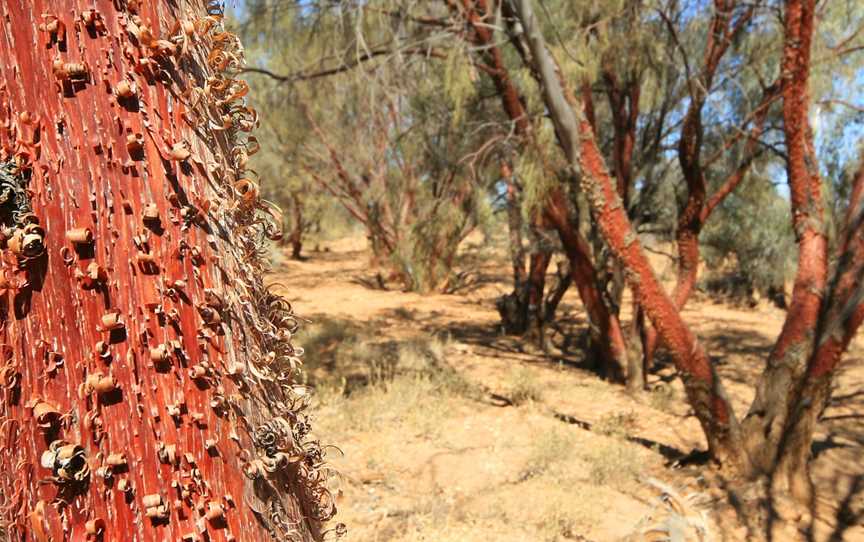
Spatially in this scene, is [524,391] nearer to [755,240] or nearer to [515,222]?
[515,222]

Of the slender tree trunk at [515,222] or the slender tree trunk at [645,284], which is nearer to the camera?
the slender tree trunk at [645,284]

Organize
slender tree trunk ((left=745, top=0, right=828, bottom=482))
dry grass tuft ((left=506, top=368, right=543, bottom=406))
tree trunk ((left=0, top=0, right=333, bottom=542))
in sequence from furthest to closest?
dry grass tuft ((left=506, top=368, right=543, bottom=406)) → slender tree trunk ((left=745, top=0, right=828, bottom=482)) → tree trunk ((left=0, top=0, right=333, bottom=542))

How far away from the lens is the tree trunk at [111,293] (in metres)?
0.92

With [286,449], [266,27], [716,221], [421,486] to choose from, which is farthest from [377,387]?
[716,221]

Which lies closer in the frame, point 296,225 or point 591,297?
point 591,297

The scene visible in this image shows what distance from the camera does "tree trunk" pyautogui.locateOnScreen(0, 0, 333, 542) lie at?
92cm

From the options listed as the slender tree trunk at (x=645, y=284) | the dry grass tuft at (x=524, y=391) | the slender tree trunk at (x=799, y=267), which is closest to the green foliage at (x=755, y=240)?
the dry grass tuft at (x=524, y=391)

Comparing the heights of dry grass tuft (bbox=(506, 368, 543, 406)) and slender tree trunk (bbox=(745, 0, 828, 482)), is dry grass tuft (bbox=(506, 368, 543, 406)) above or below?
below

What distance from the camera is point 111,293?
0.94 metres

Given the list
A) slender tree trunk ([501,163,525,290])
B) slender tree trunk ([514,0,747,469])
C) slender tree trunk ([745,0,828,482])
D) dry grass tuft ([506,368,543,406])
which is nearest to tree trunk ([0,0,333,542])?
slender tree trunk ([514,0,747,469])

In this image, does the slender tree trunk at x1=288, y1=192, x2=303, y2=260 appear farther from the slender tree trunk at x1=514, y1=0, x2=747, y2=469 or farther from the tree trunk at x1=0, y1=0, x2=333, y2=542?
the tree trunk at x1=0, y1=0, x2=333, y2=542

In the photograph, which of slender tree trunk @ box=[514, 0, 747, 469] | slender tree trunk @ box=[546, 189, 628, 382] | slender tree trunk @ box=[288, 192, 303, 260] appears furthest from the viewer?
slender tree trunk @ box=[288, 192, 303, 260]

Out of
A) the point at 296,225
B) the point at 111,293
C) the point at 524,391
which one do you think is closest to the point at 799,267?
the point at 524,391

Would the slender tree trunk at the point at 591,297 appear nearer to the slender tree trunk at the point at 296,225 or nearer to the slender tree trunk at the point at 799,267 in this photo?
the slender tree trunk at the point at 799,267
